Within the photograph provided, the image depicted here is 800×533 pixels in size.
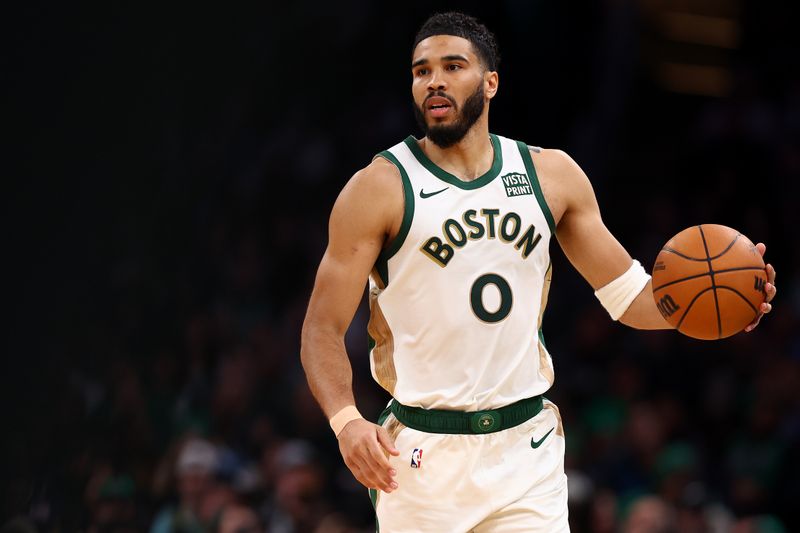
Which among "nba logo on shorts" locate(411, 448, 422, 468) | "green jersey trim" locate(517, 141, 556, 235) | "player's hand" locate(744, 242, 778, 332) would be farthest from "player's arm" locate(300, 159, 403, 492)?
"player's hand" locate(744, 242, 778, 332)

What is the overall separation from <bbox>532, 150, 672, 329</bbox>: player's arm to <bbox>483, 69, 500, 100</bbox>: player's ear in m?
0.30

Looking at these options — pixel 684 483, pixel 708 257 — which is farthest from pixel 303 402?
pixel 708 257

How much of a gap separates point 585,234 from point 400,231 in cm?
81

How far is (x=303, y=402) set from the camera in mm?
9562

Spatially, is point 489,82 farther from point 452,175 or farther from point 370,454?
point 370,454

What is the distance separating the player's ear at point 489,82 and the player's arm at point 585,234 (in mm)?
301

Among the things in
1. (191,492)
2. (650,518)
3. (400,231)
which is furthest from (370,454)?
(191,492)

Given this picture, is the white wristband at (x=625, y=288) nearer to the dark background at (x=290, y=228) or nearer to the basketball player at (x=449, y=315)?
the basketball player at (x=449, y=315)

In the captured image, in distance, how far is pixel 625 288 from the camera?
5.00 metres

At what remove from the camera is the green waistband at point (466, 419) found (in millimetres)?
4551

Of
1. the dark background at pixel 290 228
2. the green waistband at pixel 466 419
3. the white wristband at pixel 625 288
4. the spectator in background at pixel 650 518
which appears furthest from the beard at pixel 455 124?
the spectator in background at pixel 650 518

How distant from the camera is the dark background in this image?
294 inches

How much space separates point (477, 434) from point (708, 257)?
1.08m

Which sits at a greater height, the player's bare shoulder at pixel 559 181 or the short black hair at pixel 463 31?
the short black hair at pixel 463 31
